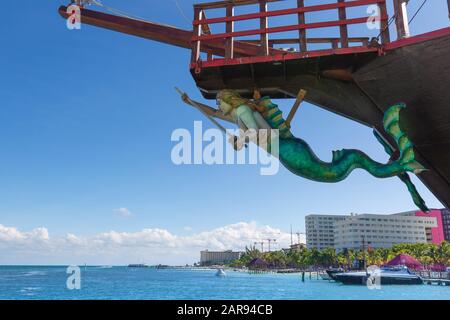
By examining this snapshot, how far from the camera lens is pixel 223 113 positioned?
685cm

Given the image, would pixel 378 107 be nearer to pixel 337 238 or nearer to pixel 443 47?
pixel 443 47

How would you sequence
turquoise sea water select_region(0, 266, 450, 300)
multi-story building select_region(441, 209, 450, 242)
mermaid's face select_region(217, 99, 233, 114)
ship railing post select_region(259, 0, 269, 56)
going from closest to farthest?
1. ship railing post select_region(259, 0, 269, 56)
2. mermaid's face select_region(217, 99, 233, 114)
3. turquoise sea water select_region(0, 266, 450, 300)
4. multi-story building select_region(441, 209, 450, 242)

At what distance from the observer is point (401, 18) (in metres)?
6.04

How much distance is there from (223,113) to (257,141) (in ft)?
2.97

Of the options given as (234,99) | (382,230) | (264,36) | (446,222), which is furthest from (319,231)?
(264,36)

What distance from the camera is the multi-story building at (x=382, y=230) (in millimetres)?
115875

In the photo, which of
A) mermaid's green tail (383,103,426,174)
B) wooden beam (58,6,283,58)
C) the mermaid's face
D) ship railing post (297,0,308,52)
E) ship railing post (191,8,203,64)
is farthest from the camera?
wooden beam (58,6,283,58)

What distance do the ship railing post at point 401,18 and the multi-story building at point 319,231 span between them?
142 meters

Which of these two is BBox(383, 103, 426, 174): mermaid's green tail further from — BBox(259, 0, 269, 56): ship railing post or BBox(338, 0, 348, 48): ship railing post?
BBox(259, 0, 269, 56): ship railing post

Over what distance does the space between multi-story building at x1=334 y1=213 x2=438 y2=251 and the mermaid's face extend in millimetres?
116768

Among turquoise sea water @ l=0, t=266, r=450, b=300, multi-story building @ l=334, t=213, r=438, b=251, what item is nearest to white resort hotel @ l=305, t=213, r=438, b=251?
multi-story building @ l=334, t=213, r=438, b=251

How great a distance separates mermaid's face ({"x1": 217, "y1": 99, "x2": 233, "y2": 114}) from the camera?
667 cm

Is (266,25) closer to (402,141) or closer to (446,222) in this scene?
(402,141)

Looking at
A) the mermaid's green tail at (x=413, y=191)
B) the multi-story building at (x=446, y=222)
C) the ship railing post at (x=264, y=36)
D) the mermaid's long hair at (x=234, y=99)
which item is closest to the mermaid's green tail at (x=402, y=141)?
the mermaid's green tail at (x=413, y=191)
